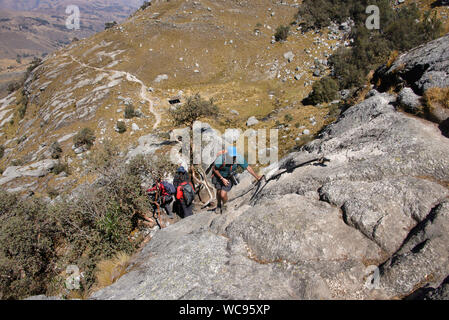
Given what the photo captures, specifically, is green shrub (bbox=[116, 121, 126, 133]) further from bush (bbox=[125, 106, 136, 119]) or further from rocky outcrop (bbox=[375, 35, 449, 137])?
rocky outcrop (bbox=[375, 35, 449, 137])

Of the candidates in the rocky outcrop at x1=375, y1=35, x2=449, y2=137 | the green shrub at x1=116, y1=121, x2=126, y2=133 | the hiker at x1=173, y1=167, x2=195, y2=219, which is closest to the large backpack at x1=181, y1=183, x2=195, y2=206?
the hiker at x1=173, y1=167, x2=195, y2=219

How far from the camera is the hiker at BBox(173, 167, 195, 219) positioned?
12.4 m

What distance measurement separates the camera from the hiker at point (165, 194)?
12742 mm

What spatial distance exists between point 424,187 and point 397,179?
62cm

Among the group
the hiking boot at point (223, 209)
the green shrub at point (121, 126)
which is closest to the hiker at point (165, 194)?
the hiking boot at point (223, 209)

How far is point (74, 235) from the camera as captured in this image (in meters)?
10.8

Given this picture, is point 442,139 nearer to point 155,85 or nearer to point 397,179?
point 397,179

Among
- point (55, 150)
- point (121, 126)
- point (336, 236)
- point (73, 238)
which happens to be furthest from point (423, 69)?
point (55, 150)

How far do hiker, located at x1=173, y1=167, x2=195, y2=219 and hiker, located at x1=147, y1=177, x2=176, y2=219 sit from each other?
0.46 m

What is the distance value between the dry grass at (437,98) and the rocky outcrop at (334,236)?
673 millimetres

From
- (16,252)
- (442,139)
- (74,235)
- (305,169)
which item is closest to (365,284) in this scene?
(305,169)

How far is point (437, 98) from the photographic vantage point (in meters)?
8.16

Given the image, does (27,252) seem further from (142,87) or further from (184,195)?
(142,87)

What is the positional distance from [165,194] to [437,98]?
12.2 metres
